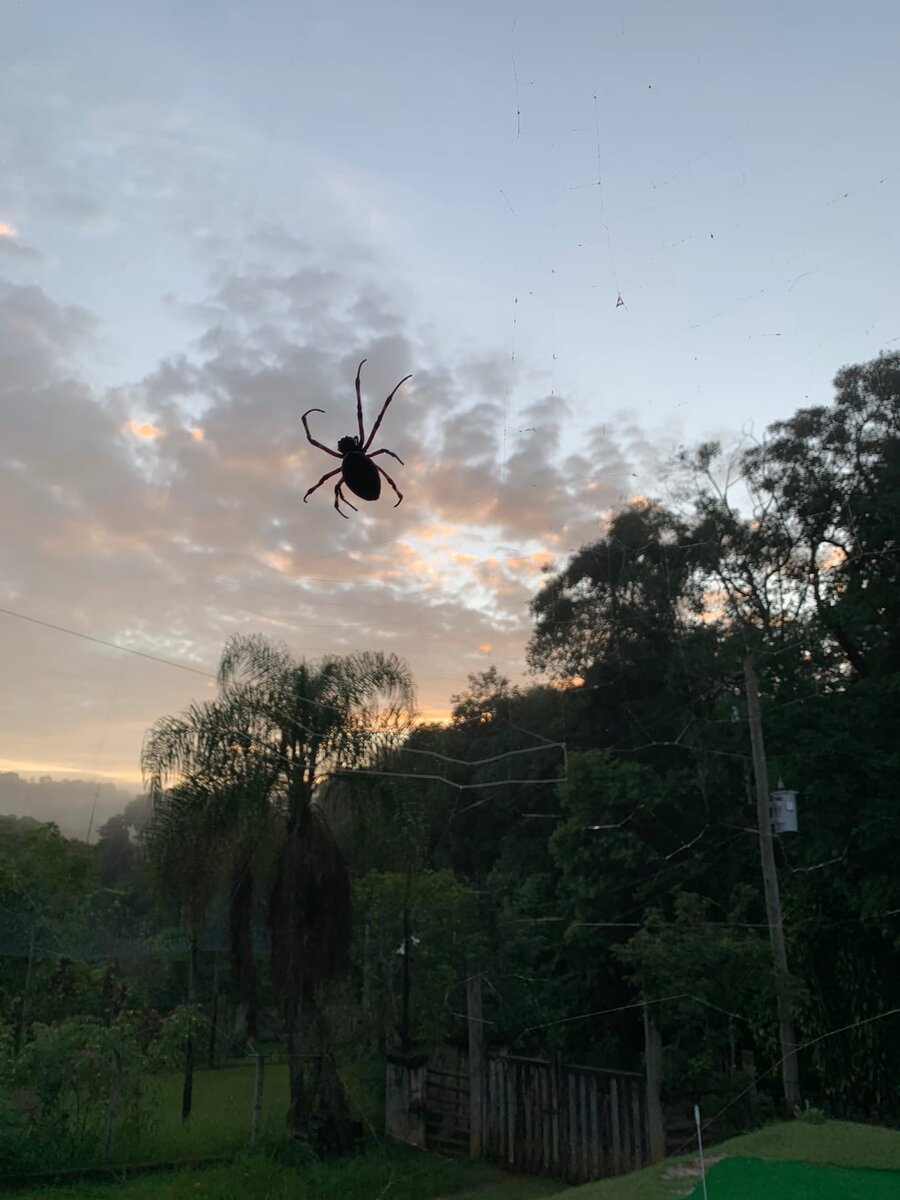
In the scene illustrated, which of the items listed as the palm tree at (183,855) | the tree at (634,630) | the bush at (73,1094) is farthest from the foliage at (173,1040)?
the tree at (634,630)

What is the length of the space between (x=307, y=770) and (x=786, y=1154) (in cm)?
840

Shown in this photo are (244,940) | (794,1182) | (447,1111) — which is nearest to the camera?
(794,1182)

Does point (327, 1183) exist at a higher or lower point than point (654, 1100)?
lower

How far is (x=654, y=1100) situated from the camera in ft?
41.6

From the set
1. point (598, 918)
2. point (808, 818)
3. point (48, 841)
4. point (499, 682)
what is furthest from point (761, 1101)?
point (499, 682)

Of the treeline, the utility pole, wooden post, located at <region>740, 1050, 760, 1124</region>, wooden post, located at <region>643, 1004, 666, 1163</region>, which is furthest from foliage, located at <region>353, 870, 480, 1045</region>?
the utility pole

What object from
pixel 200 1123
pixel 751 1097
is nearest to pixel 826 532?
pixel 751 1097

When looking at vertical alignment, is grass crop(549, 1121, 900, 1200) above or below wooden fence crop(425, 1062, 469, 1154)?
above

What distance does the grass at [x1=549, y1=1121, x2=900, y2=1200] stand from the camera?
9.08 m

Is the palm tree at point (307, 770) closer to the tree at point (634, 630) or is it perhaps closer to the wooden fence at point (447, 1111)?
the wooden fence at point (447, 1111)

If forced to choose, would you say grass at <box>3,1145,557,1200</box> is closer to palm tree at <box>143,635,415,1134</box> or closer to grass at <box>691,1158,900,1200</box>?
palm tree at <box>143,635,415,1134</box>

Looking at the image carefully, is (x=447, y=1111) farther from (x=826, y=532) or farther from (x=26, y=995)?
(x=826, y=532)

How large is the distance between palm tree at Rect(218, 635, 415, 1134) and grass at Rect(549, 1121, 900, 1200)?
5.50 m

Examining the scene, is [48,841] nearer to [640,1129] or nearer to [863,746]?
[640,1129]
